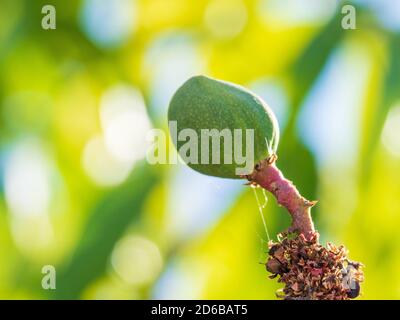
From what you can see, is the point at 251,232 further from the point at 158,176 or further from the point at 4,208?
the point at 4,208

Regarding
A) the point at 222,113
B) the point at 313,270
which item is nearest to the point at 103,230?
the point at 222,113

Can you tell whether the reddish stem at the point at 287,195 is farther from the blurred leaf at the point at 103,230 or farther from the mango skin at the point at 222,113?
the blurred leaf at the point at 103,230

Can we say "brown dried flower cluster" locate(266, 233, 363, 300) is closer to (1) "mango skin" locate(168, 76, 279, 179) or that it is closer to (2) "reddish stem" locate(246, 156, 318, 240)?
(2) "reddish stem" locate(246, 156, 318, 240)

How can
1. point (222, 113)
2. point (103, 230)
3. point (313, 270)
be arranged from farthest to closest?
point (103, 230) → point (222, 113) → point (313, 270)

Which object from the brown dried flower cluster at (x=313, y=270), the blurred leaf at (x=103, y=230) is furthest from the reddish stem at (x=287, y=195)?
the blurred leaf at (x=103, y=230)

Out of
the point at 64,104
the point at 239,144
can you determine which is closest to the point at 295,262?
the point at 239,144

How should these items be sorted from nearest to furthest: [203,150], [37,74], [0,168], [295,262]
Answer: [295,262] → [203,150] → [0,168] → [37,74]

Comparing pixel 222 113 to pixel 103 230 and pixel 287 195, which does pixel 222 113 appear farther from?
pixel 103 230
